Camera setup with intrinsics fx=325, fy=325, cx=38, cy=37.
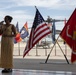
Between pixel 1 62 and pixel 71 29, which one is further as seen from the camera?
pixel 71 29

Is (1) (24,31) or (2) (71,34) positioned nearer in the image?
(2) (71,34)

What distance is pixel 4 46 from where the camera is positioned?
10258 millimetres

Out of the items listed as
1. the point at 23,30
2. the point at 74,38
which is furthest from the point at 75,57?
the point at 23,30

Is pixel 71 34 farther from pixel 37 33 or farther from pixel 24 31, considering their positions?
pixel 24 31

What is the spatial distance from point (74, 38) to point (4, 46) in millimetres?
2983

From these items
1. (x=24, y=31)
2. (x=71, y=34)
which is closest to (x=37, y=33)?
(x=71, y=34)

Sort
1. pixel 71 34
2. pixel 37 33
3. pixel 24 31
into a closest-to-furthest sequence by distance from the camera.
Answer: pixel 71 34
pixel 37 33
pixel 24 31

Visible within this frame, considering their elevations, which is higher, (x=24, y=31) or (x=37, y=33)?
(x=24, y=31)

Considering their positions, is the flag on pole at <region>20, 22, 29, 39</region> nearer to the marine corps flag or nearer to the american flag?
the american flag

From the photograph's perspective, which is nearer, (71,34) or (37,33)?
(71,34)

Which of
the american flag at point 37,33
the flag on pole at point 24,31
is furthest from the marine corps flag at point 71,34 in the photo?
the flag on pole at point 24,31

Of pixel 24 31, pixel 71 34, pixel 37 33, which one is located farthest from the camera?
pixel 24 31

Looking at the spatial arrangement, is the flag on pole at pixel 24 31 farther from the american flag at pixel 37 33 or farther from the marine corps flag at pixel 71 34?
the marine corps flag at pixel 71 34

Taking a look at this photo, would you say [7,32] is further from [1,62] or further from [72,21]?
[72,21]
